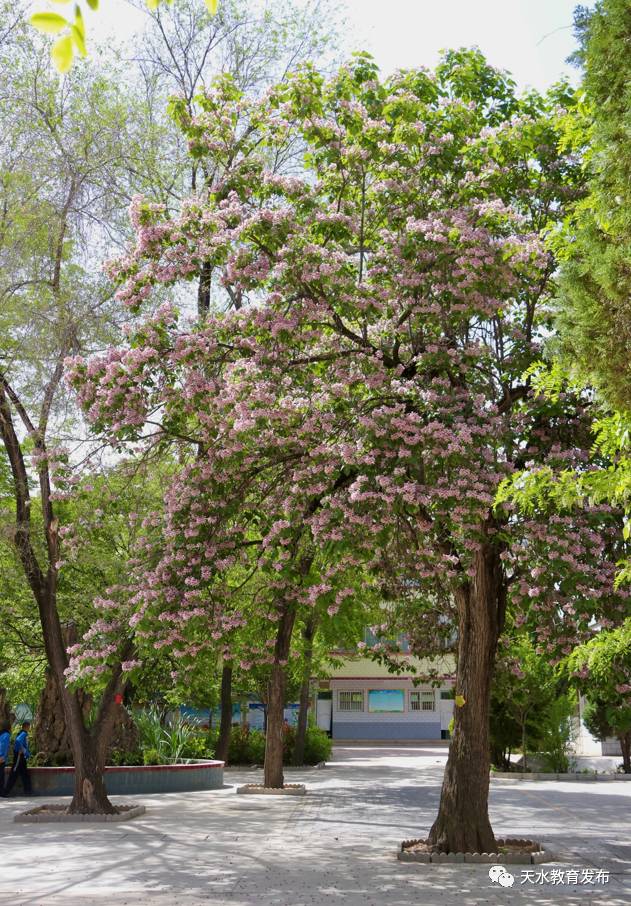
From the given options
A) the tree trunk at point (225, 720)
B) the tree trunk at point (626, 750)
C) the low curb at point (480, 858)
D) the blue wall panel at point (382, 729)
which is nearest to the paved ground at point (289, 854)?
the low curb at point (480, 858)

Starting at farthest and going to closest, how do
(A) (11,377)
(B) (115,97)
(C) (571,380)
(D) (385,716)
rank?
1. (D) (385,716)
2. (B) (115,97)
3. (A) (11,377)
4. (C) (571,380)

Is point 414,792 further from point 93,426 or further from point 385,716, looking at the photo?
point 385,716

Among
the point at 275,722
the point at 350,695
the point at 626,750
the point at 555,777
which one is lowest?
the point at 555,777

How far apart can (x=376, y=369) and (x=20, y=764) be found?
41.4 ft

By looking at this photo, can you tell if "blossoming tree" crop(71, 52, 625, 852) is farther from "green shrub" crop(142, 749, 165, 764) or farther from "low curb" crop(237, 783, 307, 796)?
"green shrub" crop(142, 749, 165, 764)

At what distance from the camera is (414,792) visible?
21609 millimetres

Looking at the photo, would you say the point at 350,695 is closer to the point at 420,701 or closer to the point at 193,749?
the point at 420,701

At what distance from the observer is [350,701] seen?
53656 mm

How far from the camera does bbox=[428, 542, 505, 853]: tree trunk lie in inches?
446

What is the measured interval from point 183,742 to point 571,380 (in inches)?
741

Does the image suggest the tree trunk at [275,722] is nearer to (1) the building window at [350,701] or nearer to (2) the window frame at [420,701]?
(1) the building window at [350,701]

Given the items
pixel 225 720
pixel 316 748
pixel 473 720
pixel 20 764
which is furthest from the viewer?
pixel 316 748

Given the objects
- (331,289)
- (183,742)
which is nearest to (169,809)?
(183,742)

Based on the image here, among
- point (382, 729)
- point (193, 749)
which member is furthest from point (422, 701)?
point (193, 749)
